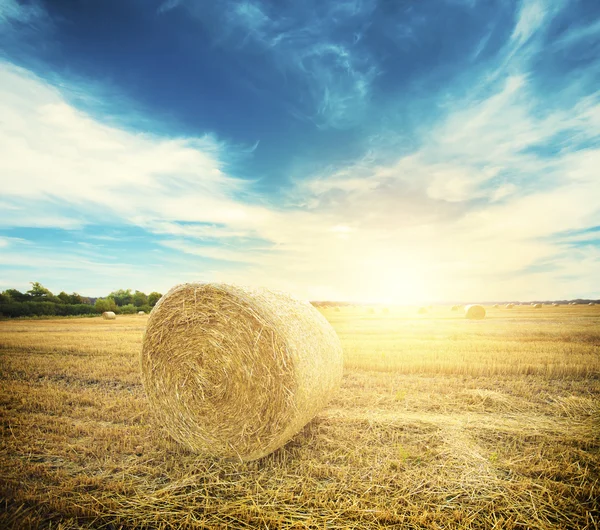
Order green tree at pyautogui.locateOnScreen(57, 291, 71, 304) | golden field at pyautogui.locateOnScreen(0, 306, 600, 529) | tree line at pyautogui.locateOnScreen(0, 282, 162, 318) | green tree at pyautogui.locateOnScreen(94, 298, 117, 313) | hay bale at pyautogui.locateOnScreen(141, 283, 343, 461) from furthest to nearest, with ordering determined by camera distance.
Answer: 1. green tree at pyautogui.locateOnScreen(94, 298, 117, 313)
2. green tree at pyautogui.locateOnScreen(57, 291, 71, 304)
3. tree line at pyautogui.locateOnScreen(0, 282, 162, 318)
4. hay bale at pyautogui.locateOnScreen(141, 283, 343, 461)
5. golden field at pyautogui.locateOnScreen(0, 306, 600, 529)

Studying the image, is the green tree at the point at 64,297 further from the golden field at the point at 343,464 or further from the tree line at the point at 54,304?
the golden field at the point at 343,464

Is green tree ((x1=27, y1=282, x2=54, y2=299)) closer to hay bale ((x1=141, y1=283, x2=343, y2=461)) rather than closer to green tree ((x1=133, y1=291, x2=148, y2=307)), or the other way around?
green tree ((x1=133, y1=291, x2=148, y2=307))

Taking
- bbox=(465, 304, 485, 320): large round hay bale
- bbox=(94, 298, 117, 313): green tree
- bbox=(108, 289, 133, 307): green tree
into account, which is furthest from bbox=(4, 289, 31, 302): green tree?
bbox=(465, 304, 485, 320): large round hay bale

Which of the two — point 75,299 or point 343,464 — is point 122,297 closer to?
point 75,299

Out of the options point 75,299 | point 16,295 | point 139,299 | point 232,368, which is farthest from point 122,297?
point 232,368

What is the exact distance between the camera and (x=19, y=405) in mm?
5930

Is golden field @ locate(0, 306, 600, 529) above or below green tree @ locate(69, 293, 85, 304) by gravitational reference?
below

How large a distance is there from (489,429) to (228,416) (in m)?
3.58

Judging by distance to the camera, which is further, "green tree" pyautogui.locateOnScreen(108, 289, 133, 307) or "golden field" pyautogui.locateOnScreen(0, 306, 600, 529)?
"green tree" pyautogui.locateOnScreen(108, 289, 133, 307)

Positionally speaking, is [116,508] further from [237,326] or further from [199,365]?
[237,326]

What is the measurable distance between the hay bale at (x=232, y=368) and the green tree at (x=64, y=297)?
131ft

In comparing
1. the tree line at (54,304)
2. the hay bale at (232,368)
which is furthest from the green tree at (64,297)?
the hay bale at (232,368)

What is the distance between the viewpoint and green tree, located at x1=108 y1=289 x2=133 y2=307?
46812 millimetres

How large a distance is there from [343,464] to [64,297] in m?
42.4
